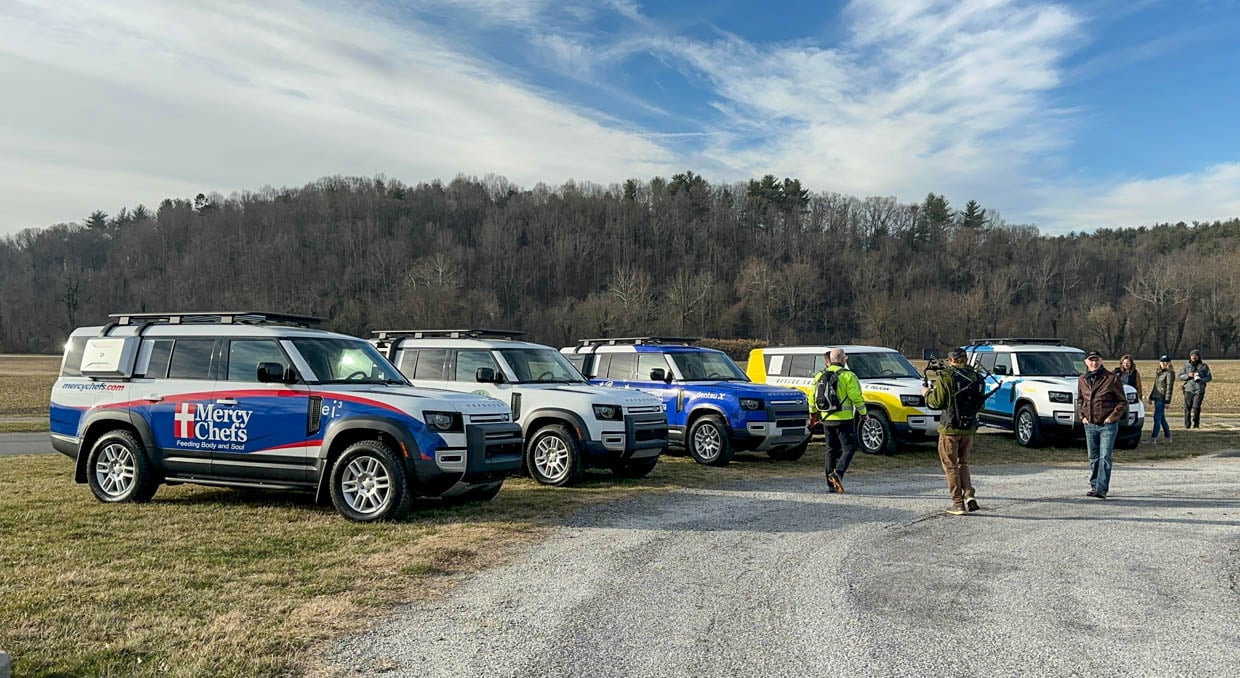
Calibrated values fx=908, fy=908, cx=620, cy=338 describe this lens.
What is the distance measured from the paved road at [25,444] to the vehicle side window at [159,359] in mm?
7682

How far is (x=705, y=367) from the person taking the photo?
1587 cm

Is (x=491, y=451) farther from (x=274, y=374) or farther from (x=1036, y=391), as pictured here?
(x=1036, y=391)

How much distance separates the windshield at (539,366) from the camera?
13.0m

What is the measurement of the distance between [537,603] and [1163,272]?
124601 mm

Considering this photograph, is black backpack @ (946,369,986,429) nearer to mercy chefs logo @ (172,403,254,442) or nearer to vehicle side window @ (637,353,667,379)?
vehicle side window @ (637,353,667,379)

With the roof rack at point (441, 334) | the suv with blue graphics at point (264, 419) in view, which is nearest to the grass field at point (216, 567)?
the suv with blue graphics at point (264, 419)

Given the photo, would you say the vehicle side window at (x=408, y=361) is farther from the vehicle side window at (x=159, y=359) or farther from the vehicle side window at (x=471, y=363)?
the vehicle side window at (x=159, y=359)

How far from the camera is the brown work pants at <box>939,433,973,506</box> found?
10.1 m

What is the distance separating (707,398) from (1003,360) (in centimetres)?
890

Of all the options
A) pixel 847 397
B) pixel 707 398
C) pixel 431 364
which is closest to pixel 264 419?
pixel 431 364

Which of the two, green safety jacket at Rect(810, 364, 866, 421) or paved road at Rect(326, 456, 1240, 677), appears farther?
green safety jacket at Rect(810, 364, 866, 421)

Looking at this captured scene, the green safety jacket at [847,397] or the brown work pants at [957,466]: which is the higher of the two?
the green safety jacket at [847,397]

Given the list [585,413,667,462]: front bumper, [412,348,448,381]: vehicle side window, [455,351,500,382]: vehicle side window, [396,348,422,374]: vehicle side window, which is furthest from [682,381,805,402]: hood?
[396,348,422,374]: vehicle side window

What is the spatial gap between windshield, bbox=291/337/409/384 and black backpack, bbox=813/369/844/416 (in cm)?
519
